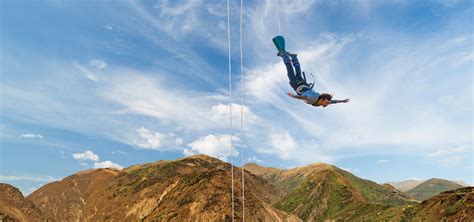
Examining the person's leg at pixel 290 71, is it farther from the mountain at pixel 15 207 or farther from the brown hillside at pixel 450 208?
the mountain at pixel 15 207

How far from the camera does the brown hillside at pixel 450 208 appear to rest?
2611 inches

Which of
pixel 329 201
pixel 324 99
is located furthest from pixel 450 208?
pixel 324 99

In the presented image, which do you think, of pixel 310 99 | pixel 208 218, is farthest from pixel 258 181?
pixel 310 99

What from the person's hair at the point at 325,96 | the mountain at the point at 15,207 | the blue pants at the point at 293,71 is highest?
the mountain at the point at 15,207

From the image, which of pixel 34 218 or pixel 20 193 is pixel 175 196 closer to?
pixel 34 218

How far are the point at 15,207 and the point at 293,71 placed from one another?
99.0 m

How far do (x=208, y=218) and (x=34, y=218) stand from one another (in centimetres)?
4945

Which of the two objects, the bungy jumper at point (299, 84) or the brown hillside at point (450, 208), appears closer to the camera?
the bungy jumper at point (299, 84)

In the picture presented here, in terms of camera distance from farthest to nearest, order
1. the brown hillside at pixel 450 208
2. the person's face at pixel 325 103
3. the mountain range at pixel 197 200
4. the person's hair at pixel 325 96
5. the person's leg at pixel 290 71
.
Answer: the mountain range at pixel 197 200, the brown hillside at pixel 450 208, the person's leg at pixel 290 71, the person's face at pixel 325 103, the person's hair at pixel 325 96

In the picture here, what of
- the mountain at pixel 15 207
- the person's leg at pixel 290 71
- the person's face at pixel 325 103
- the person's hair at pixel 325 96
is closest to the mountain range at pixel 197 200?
the mountain at pixel 15 207

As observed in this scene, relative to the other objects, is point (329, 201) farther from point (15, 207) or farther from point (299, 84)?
point (299, 84)

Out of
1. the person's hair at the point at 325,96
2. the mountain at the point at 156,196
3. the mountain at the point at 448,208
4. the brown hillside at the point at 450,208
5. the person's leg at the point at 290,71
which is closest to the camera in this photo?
the person's hair at the point at 325,96

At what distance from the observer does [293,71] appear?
21219 millimetres

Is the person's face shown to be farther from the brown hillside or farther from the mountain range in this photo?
the brown hillside
